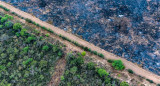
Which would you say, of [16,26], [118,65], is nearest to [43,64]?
[16,26]

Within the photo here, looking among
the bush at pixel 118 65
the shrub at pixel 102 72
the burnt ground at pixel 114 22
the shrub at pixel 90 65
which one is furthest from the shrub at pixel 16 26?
the bush at pixel 118 65

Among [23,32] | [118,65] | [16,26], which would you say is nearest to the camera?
[118,65]

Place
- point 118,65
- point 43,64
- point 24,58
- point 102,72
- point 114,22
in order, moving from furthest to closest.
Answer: point 114,22
point 24,58
point 118,65
point 43,64
point 102,72

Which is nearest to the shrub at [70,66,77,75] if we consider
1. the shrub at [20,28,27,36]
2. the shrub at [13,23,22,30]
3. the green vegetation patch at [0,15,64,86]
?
the green vegetation patch at [0,15,64,86]

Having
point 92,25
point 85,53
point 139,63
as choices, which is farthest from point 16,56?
point 139,63

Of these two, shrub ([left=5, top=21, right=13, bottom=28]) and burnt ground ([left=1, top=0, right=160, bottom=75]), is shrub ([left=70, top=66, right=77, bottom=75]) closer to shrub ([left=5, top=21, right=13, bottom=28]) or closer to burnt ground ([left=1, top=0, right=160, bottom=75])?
burnt ground ([left=1, top=0, right=160, bottom=75])

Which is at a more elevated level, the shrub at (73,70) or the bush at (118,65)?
the bush at (118,65)

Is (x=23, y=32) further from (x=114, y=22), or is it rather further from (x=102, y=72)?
(x=114, y=22)

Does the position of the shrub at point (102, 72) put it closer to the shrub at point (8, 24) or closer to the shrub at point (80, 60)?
the shrub at point (80, 60)

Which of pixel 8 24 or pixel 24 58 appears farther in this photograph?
pixel 8 24

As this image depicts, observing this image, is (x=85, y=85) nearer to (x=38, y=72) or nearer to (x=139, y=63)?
(x=38, y=72)
